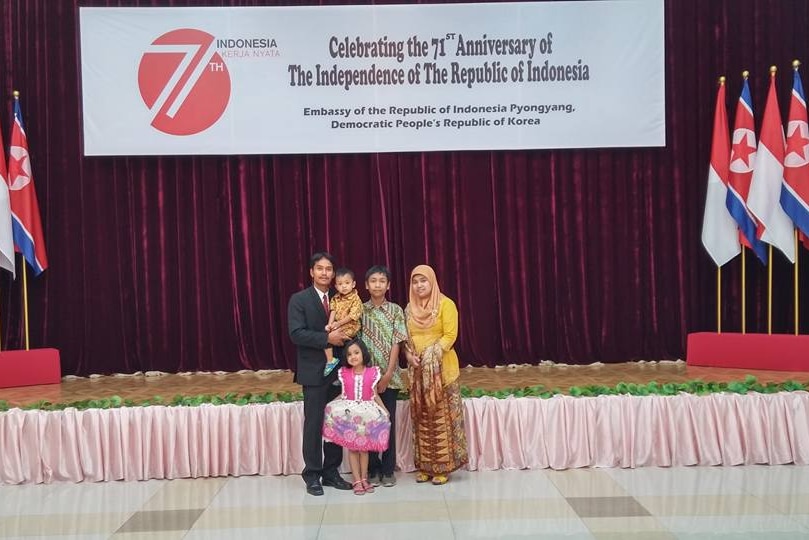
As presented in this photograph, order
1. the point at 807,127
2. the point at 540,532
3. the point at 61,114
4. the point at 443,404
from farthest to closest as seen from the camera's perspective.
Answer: the point at 61,114 → the point at 807,127 → the point at 443,404 → the point at 540,532

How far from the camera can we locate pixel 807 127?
598cm

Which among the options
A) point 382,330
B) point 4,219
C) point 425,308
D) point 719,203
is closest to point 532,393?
point 425,308

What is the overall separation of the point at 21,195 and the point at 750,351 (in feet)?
17.3

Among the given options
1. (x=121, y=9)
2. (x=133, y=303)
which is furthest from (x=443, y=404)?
(x=121, y=9)

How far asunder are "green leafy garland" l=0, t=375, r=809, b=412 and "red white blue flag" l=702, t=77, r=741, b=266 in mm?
1838

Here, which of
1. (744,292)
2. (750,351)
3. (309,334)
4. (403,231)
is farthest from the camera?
(403,231)

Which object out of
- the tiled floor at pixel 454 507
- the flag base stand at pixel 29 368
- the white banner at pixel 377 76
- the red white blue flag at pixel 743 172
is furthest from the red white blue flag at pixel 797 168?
the flag base stand at pixel 29 368

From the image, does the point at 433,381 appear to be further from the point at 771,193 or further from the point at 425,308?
the point at 771,193

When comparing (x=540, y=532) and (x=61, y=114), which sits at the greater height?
(x=61, y=114)

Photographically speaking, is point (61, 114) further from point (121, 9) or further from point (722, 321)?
point (722, 321)

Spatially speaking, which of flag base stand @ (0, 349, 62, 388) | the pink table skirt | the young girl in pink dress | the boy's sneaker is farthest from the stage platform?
flag base stand @ (0, 349, 62, 388)

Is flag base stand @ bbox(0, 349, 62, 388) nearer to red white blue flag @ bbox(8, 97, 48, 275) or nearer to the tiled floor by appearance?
red white blue flag @ bbox(8, 97, 48, 275)

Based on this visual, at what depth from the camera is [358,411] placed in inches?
154

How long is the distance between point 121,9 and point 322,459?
13.0 ft
